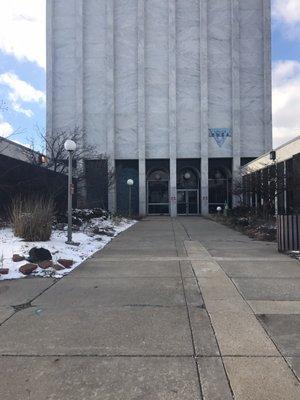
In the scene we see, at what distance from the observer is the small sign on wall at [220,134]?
41.1 metres

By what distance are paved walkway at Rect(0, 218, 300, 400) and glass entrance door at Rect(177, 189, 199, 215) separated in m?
33.1

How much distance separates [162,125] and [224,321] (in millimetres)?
36803

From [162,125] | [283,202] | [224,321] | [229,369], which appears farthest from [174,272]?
[162,125]

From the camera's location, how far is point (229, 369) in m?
4.09

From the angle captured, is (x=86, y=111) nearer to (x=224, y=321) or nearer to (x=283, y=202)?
(x=283, y=202)

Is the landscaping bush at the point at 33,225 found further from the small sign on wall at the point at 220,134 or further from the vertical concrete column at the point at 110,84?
the small sign on wall at the point at 220,134

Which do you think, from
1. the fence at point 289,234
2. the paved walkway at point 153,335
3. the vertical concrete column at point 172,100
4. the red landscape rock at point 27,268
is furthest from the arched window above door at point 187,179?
the red landscape rock at point 27,268

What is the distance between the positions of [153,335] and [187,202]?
37.6 meters

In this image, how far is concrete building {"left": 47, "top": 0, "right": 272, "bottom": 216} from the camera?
40.8 m

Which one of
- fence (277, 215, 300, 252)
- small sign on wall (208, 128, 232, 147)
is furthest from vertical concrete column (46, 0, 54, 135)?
fence (277, 215, 300, 252)

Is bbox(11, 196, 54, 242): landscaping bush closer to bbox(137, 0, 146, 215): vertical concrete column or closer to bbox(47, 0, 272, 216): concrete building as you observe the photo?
bbox(47, 0, 272, 216): concrete building

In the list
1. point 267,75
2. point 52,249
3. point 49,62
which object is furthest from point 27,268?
point 267,75

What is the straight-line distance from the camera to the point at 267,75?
134 feet

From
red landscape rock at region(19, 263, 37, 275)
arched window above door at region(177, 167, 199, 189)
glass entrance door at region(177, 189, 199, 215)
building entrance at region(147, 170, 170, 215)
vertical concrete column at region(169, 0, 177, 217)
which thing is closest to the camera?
red landscape rock at region(19, 263, 37, 275)
